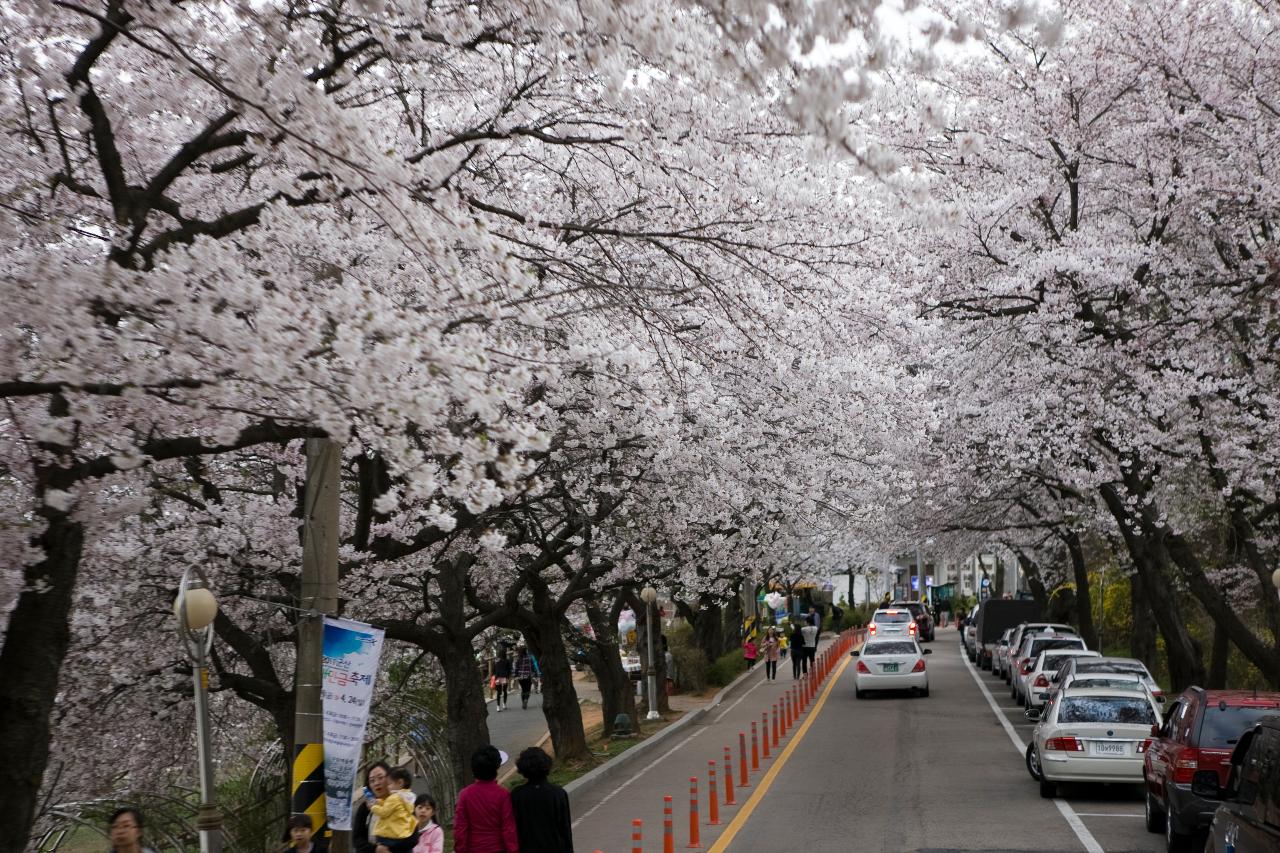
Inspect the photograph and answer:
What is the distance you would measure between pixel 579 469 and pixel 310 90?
10.4 meters

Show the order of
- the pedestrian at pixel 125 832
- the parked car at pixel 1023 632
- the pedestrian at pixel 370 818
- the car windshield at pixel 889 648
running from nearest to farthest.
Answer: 1. the pedestrian at pixel 125 832
2. the pedestrian at pixel 370 818
3. the car windshield at pixel 889 648
4. the parked car at pixel 1023 632

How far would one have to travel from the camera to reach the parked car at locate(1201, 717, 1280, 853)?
830 centimetres

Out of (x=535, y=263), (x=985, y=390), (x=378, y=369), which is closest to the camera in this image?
(x=378, y=369)

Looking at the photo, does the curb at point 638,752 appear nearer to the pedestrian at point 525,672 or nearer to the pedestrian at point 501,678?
the pedestrian at point 501,678

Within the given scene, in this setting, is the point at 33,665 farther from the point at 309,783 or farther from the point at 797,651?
the point at 797,651

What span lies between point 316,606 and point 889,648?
27453 millimetres

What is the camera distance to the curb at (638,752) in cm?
2080

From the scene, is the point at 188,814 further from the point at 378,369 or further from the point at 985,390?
the point at 985,390

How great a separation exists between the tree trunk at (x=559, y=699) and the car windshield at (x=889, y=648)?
43.0 feet

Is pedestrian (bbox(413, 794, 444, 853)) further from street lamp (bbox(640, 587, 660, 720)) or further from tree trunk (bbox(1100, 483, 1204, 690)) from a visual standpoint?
street lamp (bbox(640, 587, 660, 720))

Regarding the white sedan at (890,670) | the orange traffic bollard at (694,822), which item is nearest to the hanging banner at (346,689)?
the orange traffic bollard at (694,822)

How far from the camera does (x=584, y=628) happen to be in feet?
151

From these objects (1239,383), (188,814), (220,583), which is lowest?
(188,814)

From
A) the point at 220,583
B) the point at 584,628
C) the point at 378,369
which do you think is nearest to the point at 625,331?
the point at 220,583
